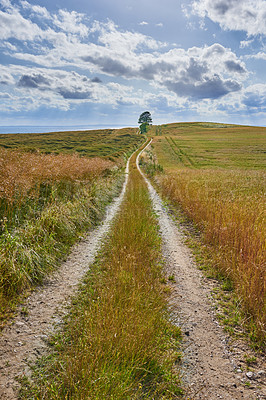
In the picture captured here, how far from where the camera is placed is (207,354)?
11.2 ft

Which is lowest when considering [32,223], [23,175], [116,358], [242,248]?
[116,358]

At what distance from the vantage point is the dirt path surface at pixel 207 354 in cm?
284

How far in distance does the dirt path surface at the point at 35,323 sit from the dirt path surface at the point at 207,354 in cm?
211

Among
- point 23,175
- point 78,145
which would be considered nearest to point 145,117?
point 78,145

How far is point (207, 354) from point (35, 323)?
9.25 ft

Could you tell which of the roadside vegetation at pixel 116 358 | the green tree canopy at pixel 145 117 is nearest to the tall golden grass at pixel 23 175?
the roadside vegetation at pixel 116 358

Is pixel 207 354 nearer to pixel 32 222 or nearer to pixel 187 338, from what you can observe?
pixel 187 338

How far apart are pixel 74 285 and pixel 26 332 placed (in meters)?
1.65

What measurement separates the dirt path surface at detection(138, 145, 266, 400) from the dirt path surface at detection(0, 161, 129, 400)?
2.11 m

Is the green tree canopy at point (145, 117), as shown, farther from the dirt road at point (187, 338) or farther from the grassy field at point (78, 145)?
the dirt road at point (187, 338)

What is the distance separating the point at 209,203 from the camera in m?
9.68

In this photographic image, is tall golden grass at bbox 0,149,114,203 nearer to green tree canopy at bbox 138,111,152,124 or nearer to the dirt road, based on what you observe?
the dirt road

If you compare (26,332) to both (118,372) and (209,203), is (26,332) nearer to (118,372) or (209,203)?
(118,372)

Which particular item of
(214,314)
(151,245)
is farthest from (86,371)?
(151,245)
